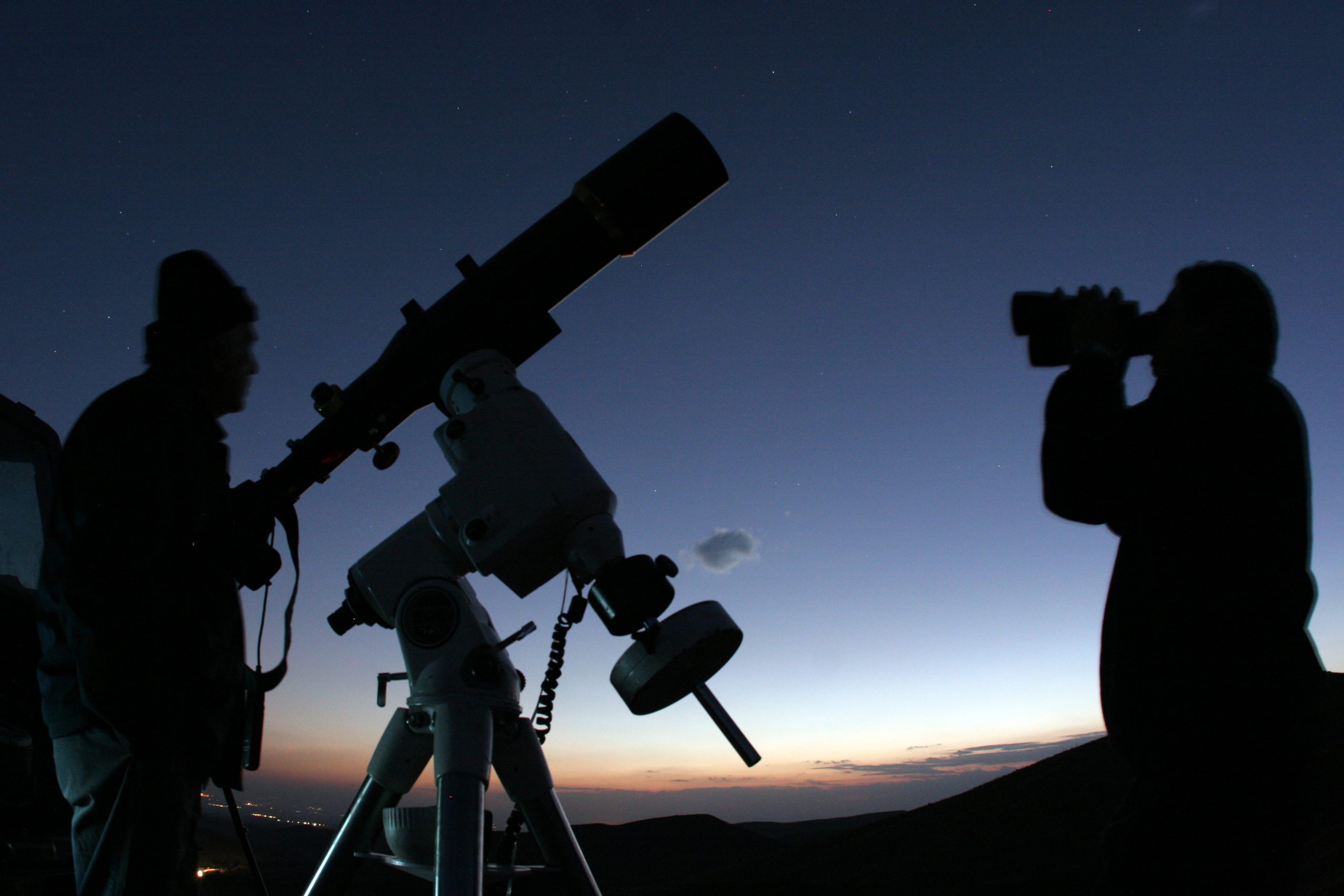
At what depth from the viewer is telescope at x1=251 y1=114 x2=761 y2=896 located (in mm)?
1611

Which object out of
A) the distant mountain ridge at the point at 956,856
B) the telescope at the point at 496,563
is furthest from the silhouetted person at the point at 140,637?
the distant mountain ridge at the point at 956,856

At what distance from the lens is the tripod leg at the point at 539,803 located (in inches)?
69.0

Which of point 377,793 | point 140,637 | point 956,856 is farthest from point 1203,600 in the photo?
point 956,856

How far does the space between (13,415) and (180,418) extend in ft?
7.39

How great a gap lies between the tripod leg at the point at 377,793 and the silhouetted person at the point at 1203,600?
1.42 meters

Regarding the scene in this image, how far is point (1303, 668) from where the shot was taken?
1.36m

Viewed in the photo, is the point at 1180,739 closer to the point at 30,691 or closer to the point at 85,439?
the point at 85,439

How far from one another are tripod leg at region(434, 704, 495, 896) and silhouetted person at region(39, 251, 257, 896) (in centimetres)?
42

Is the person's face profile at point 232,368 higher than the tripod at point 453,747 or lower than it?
higher

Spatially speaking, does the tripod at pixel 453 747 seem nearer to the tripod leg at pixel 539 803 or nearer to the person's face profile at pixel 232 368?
the tripod leg at pixel 539 803

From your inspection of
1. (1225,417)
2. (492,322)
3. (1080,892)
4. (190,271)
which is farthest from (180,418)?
(1080,892)

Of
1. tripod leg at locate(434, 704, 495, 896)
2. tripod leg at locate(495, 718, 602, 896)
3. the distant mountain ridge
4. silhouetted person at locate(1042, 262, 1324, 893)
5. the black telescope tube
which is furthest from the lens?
the distant mountain ridge

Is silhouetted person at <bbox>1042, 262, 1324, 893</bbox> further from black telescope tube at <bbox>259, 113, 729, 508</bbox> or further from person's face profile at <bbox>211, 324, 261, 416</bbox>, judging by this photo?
person's face profile at <bbox>211, 324, 261, 416</bbox>

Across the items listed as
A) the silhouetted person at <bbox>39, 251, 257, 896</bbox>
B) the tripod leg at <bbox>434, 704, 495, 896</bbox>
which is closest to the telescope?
the tripod leg at <bbox>434, 704, 495, 896</bbox>
